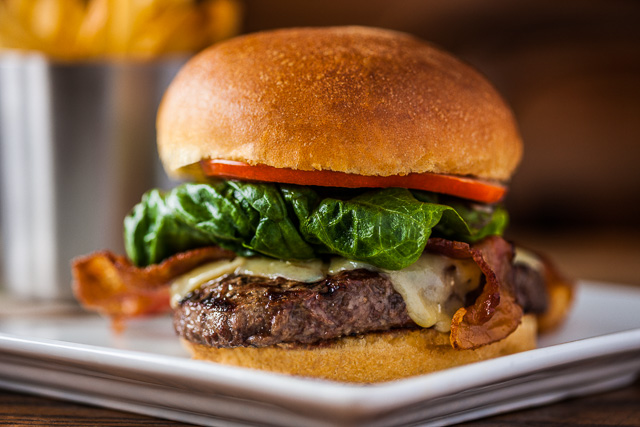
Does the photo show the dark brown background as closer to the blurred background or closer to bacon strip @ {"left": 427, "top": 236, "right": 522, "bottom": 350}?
the blurred background

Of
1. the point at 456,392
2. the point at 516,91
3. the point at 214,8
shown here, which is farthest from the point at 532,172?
the point at 456,392

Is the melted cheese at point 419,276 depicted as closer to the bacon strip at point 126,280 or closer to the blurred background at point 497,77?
the bacon strip at point 126,280

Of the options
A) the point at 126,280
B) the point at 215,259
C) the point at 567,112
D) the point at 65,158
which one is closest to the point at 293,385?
the point at 215,259

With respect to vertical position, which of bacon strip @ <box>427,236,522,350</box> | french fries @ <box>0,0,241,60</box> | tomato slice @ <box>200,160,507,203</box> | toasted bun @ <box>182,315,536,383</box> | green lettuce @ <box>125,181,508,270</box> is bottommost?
toasted bun @ <box>182,315,536,383</box>

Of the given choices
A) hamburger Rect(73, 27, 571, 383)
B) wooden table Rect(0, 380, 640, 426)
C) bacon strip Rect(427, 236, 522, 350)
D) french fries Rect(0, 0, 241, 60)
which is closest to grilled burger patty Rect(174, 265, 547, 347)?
hamburger Rect(73, 27, 571, 383)

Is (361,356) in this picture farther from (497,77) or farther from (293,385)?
(497,77)

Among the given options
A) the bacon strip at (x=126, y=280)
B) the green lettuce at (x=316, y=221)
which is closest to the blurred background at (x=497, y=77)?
the bacon strip at (x=126, y=280)
